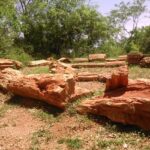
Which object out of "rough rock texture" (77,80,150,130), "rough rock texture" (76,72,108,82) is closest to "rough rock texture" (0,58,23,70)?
"rough rock texture" (76,72,108,82)

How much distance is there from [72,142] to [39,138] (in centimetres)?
61

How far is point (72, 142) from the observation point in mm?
5965

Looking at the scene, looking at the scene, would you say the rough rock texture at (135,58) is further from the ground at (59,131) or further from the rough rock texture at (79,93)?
the ground at (59,131)

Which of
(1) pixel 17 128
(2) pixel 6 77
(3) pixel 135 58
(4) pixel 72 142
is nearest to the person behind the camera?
(4) pixel 72 142

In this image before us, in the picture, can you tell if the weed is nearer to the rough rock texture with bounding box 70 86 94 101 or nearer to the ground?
the ground

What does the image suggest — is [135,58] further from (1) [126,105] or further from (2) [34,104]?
(1) [126,105]

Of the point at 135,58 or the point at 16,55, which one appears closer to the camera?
the point at 135,58

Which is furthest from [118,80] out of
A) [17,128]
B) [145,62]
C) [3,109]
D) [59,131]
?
[145,62]

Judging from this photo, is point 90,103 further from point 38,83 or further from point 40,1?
point 40,1

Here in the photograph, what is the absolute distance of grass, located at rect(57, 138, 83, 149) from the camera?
582 centimetres

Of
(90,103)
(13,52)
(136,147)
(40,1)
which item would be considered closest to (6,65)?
(13,52)

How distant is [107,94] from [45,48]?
12.9m

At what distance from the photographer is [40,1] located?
2106cm

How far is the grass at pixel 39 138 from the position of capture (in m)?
5.98
